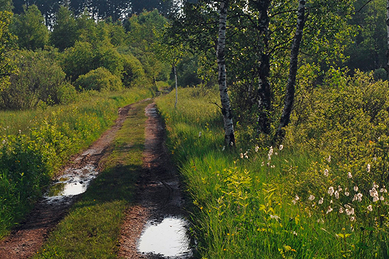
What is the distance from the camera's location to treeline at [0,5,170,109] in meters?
24.3

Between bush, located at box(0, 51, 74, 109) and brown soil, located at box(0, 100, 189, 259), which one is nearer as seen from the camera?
brown soil, located at box(0, 100, 189, 259)

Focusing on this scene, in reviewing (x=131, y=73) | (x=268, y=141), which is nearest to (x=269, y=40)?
(x=268, y=141)


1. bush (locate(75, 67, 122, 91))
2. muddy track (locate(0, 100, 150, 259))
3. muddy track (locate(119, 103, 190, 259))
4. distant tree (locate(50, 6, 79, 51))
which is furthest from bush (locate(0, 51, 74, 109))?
distant tree (locate(50, 6, 79, 51))

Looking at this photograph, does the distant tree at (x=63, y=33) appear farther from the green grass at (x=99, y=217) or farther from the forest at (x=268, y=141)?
the green grass at (x=99, y=217)

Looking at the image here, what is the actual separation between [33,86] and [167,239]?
2413cm

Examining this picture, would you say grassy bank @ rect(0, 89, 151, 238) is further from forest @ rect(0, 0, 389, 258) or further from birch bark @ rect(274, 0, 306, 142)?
birch bark @ rect(274, 0, 306, 142)

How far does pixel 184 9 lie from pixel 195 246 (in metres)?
9.08

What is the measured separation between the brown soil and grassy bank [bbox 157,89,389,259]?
78cm

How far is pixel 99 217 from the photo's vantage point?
736cm

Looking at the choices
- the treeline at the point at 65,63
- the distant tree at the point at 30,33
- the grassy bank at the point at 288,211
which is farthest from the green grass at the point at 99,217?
the distant tree at the point at 30,33

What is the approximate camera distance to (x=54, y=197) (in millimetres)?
9141

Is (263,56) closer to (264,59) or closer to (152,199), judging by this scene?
(264,59)

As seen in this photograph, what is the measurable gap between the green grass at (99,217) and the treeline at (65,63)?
19.4ft

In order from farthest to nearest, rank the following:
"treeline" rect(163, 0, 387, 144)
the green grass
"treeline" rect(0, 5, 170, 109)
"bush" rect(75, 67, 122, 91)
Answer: "bush" rect(75, 67, 122, 91), "treeline" rect(0, 5, 170, 109), "treeline" rect(163, 0, 387, 144), the green grass
